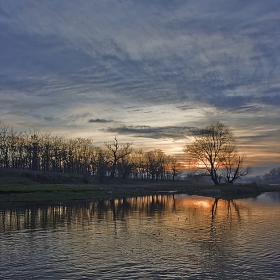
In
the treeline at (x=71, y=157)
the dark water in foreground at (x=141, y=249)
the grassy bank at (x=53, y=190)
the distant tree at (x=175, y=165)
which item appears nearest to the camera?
the dark water in foreground at (x=141, y=249)

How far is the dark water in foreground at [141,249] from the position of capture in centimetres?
1504

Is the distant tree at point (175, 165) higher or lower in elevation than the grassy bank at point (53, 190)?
higher

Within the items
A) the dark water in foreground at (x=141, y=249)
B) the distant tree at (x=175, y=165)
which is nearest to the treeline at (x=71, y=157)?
the distant tree at (x=175, y=165)

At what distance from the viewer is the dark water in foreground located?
592 inches

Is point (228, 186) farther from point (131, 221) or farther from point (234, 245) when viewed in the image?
point (234, 245)

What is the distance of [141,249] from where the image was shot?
1930 cm

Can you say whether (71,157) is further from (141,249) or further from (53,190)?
(141,249)

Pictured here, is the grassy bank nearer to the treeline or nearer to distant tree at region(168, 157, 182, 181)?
the treeline

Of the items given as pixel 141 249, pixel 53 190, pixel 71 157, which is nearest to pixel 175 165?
pixel 71 157

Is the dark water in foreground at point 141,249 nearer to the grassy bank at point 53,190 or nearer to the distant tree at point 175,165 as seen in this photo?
the grassy bank at point 53,190

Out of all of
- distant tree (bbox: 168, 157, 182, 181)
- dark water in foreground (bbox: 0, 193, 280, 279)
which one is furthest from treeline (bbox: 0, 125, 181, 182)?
dark water in foreground (bbox: 0, 193, 280, 279)

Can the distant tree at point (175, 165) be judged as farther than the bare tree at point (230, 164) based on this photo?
Yes

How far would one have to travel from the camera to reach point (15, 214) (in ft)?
119

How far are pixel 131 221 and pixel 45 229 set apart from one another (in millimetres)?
7954
